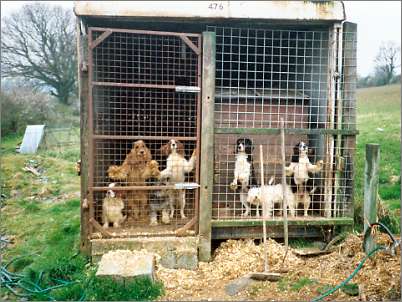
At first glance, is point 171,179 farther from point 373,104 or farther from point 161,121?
point 373,104

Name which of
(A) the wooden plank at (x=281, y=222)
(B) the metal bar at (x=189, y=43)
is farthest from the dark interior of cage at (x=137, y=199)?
(B) the metal bar at (x=189, y=43)

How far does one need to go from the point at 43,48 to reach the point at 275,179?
61.9ft

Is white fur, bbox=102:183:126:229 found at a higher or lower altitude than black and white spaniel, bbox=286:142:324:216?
lower

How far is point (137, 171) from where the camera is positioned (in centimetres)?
647

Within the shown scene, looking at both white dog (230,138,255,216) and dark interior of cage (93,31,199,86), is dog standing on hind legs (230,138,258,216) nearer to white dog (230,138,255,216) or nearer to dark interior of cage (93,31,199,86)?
white dog (230,138,255,216)

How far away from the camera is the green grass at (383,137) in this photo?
8666mm

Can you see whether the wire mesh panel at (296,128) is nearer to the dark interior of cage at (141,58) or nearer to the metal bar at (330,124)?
the metal bar at (330,124)

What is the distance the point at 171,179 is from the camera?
6.60m

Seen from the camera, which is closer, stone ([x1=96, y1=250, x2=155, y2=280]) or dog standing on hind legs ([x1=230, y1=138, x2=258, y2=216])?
stone ([x1=96, y1=250, x2=155, y2=280])

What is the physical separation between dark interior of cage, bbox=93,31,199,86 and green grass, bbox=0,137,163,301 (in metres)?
3.20

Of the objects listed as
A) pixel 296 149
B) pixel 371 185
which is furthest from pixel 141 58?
pixel 371 185

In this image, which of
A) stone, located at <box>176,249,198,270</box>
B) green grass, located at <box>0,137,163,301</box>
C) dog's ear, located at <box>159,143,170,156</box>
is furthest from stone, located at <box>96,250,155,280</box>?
dog's ear, located at <box>159,143,170,156</box>

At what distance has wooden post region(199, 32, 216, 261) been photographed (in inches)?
225

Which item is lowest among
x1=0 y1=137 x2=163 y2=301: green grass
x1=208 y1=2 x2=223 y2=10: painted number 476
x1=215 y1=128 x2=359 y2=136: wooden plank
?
x1=0 y1=137 x2=163 y2=301: green grass
